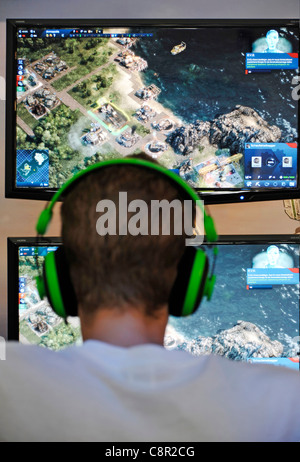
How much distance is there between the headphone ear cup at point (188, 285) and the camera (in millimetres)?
772

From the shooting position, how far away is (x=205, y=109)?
134 centimetres

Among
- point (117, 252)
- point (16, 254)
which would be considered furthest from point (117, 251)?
point (16, 254)

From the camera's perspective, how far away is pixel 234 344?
4.45ft

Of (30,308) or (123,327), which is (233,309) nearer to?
(30,308)

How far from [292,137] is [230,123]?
177 mm

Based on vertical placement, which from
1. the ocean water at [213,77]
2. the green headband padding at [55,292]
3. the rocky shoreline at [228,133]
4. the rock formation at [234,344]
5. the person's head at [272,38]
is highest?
the person's head at [272,38]

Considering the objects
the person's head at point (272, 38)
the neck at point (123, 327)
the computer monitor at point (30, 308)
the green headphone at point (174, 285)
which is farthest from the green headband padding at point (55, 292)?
the person's head at point (272, 38)

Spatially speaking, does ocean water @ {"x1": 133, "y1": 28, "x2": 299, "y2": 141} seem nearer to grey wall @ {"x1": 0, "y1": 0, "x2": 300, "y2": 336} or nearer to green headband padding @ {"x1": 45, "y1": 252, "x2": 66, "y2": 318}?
grey wall @ {"x1": 0, "y1": 0, "x2": 300, "y2": 336}

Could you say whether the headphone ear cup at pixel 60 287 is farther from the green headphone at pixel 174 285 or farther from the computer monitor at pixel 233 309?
the computer monitor at pixel 233 309

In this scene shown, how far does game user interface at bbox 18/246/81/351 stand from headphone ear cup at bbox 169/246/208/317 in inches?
25.0

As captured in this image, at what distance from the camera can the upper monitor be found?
52.6 inches

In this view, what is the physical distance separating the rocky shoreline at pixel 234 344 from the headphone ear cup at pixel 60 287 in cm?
62

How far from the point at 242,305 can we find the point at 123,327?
2.55 ft

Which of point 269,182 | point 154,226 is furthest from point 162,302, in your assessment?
point 269,182
